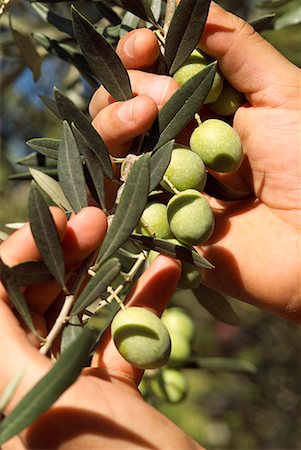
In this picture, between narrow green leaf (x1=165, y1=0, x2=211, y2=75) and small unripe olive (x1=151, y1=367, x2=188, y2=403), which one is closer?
narrow green leaf (x1=165, y1=0, x2=211, y2=75)

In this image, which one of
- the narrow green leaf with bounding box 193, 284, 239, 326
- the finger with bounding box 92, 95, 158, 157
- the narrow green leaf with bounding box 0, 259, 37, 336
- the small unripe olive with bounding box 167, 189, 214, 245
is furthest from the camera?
the narrow green leaf with bounding box 193, 284, 239, 326

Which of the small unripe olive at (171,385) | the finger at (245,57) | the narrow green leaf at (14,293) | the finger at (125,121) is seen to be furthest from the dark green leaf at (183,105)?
the small unripe olive at (171,385)

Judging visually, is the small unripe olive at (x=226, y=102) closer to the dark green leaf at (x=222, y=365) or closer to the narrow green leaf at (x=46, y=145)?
the narrow green leaf at (x=46, y=145)

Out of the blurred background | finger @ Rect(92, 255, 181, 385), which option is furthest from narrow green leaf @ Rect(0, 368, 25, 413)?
the blurred background

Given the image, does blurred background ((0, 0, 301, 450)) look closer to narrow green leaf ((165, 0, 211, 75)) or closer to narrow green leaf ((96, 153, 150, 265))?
narrow green leaf ((165, 0, 211, 75))

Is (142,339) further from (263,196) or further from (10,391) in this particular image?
(263,196)

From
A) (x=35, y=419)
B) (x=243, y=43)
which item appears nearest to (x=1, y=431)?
(x=35, y=419)
